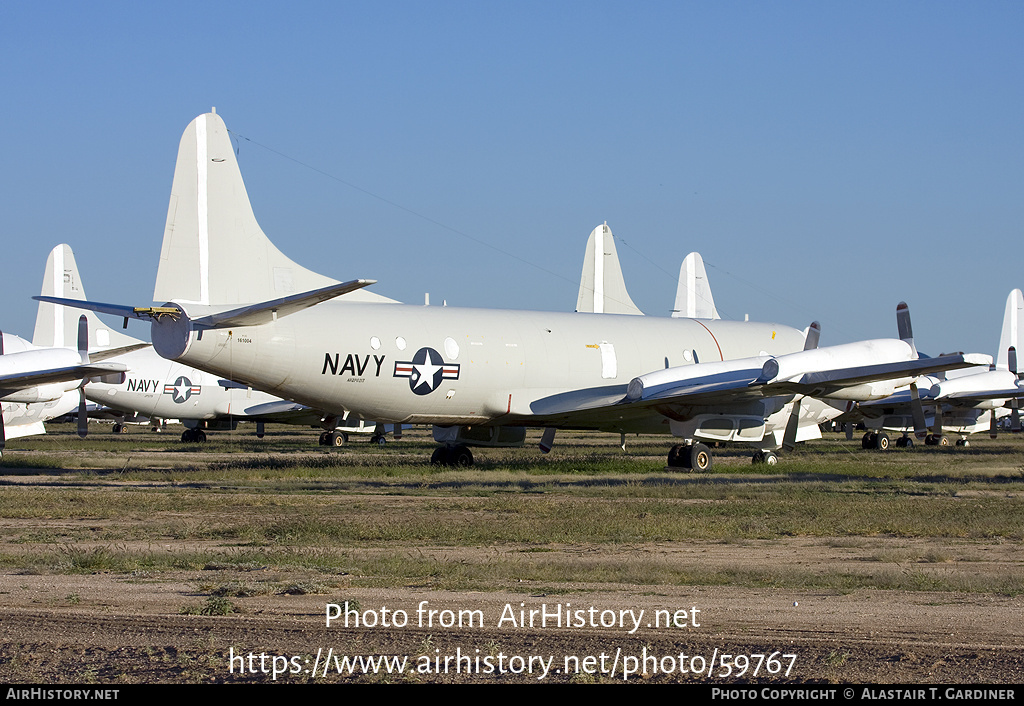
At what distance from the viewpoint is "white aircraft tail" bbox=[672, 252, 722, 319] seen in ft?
125

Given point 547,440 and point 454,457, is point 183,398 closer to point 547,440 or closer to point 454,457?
point 454,457

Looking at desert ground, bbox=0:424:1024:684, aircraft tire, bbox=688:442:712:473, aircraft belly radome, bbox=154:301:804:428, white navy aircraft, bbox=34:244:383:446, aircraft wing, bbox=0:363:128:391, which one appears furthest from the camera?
white navy aircraft, bbox=34:244:383:446

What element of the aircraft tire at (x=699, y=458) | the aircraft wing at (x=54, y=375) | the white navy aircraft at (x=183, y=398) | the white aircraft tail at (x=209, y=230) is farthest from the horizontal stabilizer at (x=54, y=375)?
the aircraft tire at (x=699, y=458)

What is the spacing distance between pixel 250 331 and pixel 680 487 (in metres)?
9.19

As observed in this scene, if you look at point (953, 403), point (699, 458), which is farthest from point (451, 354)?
point (953, 403)

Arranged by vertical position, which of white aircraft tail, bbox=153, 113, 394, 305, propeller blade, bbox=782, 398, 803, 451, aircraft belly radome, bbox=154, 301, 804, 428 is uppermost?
white aircraft tail, bbox=153, 113, 394, 305

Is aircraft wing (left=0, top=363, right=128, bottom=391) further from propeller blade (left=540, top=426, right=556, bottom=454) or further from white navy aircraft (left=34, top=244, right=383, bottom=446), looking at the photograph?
white navy aircraft (left=34, top=244, right=383, bottom=446)

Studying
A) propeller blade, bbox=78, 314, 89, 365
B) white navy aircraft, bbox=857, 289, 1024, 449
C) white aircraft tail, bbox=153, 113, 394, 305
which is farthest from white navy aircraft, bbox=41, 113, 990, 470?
white navy aircraft, bbox=857, 289, 1024, 449

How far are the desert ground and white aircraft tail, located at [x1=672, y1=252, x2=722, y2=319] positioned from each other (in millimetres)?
17407

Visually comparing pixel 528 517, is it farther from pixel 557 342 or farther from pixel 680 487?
pixel 557 342

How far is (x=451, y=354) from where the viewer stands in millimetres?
24984

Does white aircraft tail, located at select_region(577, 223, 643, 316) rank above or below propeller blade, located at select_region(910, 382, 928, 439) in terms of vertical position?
above

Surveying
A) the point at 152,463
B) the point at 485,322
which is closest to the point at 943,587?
the point at 485,322

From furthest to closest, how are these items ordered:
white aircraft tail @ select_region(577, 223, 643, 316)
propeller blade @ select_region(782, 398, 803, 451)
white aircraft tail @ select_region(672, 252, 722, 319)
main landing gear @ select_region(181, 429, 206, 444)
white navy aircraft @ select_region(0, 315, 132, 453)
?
main landing gear @ select_region(181, 429, 206, 444), white aircraft tail @ select_region(672, 252, 722, 319), white aircraft tail @ select_region(577, 223, 643, 316), white navy aircraft @ select_region(0, 315, 132, 453), propeller blade @ select_region(782, 398, 803, 451)
